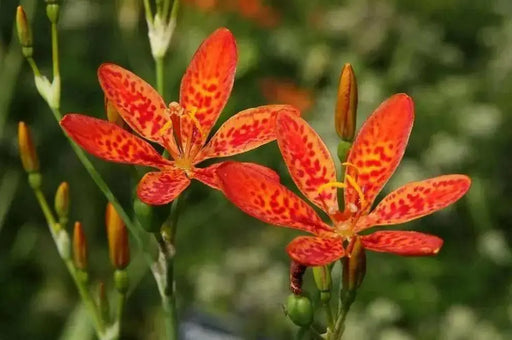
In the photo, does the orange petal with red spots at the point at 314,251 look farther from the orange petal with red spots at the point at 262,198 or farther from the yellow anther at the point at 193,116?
the yellow anther at the point at 193,116

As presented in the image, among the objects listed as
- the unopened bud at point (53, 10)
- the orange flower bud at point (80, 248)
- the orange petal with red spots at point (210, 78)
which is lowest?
the orange flower bud at point (80, 248)

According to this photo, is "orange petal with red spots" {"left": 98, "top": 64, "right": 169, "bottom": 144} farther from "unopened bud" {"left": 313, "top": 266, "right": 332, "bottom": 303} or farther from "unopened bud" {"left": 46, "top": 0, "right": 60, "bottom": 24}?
"unopened bud" {"left": 313, "top": 266, "right": 332, "bottom": 303}

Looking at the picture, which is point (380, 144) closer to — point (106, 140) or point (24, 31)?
point (106, 140)

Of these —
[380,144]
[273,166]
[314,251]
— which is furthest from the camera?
[273,166]

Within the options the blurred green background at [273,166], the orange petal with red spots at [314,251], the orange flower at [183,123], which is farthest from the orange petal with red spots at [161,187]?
the blurred green background at [273,166]

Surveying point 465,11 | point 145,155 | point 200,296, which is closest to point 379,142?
point 145,155

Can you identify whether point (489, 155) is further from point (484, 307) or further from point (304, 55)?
point (304, 55)

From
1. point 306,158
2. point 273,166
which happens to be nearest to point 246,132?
point 306,158
